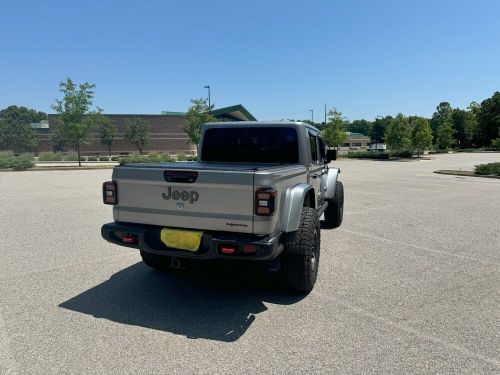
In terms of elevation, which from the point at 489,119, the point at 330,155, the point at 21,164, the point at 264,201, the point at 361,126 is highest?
the point at 361,126

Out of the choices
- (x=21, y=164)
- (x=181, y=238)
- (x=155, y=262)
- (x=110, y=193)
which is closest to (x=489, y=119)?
(x=21, y=164)

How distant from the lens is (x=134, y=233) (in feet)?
12.1

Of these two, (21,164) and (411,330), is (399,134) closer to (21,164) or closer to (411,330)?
(21,164)

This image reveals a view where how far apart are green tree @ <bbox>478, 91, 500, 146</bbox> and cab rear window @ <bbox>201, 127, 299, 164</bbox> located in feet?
269

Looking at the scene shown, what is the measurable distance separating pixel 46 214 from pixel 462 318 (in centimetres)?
913

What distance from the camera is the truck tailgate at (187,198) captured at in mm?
3305

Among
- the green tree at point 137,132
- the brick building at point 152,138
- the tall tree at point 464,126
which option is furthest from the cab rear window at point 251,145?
the tall tree at point 464,126

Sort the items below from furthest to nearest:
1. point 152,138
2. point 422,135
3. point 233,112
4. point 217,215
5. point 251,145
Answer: point 152,138, point 233,112, point 422,135, point 251,145, point 217,215

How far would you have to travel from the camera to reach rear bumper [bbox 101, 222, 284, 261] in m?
3.25

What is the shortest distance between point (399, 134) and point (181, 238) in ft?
149

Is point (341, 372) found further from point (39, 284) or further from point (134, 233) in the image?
point (39, 284)

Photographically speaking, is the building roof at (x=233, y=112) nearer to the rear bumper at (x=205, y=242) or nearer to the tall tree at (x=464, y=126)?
the rear bumper at (x=205, y=242)

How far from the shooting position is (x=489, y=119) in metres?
73.2

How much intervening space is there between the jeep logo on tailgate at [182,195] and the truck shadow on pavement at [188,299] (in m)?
1.18
